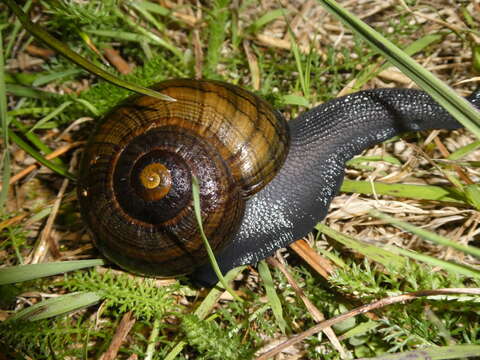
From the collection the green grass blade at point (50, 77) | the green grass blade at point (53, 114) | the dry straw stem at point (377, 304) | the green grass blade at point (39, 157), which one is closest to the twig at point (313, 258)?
the dry straw stem at point (377, 304)

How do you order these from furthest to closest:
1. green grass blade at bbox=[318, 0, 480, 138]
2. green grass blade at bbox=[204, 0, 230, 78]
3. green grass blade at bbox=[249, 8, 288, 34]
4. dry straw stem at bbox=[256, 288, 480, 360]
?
green grass blade at bbox=[249, 8, 288, 34] → green grass blade at bbox=[204, 0, 230, 78] → dry straw stem at bbox=[256, 288, 480, 360] → green grass blade at bbox=[318, 0, 480, 138]

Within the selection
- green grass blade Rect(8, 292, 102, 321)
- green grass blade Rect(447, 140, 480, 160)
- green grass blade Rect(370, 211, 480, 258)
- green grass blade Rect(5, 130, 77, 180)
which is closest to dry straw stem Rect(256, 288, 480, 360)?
green grass blade Rect(370, 211, 480, 258)

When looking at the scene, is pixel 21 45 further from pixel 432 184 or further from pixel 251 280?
pixel 432 184

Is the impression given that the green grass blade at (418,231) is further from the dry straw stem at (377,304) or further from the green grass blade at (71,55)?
the green grass blade at (71,55)

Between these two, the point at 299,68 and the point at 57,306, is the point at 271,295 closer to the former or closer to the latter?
the point at 57,306

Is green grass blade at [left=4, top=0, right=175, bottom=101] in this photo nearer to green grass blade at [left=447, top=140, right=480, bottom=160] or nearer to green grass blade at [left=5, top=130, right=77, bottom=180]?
green grass blade at [left=5, top=130, right=77, bottom=180]
